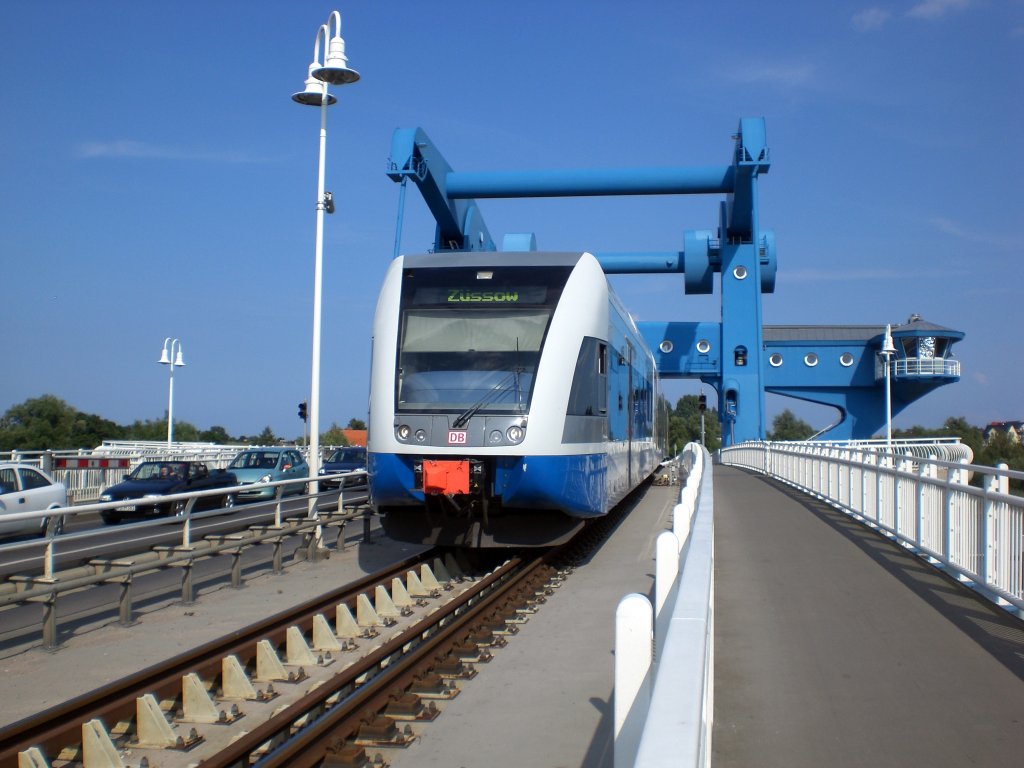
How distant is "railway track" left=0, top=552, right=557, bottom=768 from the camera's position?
577 cm

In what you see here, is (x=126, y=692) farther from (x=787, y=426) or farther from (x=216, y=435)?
(x=787, y=426)

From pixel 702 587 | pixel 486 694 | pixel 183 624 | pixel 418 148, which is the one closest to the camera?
pixel 702 587

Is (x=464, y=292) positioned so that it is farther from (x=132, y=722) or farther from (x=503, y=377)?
(x=132, y=722)

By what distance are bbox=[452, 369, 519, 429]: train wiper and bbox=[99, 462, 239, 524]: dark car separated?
496 inches

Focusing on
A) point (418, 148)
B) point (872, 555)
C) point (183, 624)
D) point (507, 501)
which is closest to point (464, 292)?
point (507, 501)

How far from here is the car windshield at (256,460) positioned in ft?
90.9

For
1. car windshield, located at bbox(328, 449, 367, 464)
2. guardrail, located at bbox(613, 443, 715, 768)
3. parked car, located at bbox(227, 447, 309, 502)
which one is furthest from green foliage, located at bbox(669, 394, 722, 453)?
guardrail, located at bbox(613, 443, 715, 768)

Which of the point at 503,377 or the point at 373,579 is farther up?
the point at 503,377

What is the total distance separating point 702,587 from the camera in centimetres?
445

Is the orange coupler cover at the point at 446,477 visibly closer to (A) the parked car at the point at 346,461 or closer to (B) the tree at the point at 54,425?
(A) the parked car at the point at 346,461

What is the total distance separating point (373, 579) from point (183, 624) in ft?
7.77

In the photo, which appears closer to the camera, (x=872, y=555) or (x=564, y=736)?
(x=564, y=736)

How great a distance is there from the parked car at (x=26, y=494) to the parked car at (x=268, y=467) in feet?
24.9

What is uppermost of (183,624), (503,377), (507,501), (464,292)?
(464,292)
